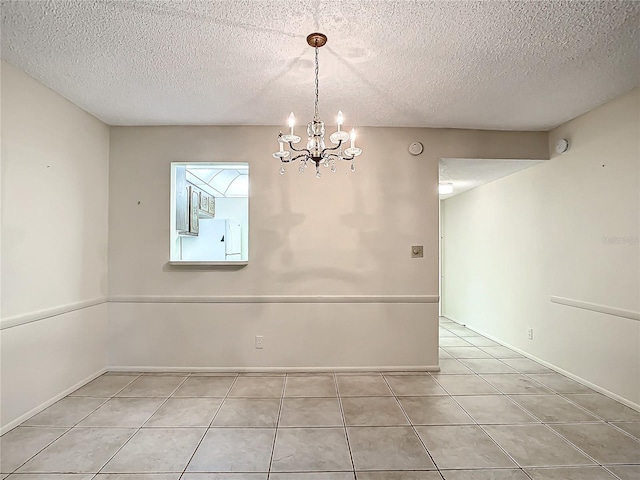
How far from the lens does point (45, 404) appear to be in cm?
252

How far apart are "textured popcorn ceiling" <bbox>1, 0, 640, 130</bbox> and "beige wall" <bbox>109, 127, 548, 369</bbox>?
0.48 metres

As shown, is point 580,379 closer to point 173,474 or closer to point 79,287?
point 173,474

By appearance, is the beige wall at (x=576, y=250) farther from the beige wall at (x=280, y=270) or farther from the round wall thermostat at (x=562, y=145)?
the beige wall at (x=280, y=270)

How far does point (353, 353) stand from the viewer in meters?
3.34

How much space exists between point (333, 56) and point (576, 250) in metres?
2.82

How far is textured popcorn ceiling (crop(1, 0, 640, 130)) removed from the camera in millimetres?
1750

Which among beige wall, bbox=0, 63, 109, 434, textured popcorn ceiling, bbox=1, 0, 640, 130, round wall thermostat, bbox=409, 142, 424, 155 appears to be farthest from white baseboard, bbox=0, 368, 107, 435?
round wall thermostat, bbox=409, 142, 424, 155

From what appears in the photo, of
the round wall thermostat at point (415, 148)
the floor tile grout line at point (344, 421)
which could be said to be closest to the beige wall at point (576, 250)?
the round wall thermostat at point (415, 148)

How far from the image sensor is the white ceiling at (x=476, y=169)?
3.55 meters

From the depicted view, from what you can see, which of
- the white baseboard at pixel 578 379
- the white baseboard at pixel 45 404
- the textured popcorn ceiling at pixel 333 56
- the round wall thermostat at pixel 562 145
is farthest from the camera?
the round wall thermostat at pixel 562 145

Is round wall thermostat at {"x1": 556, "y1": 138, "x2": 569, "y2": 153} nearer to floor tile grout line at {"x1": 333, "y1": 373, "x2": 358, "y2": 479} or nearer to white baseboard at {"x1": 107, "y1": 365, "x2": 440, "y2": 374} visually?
white baseboard at {"x1": 107, "y1": 365, "x2": 440, "y2": 374}

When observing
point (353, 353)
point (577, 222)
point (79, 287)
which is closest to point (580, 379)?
point (577, 222)

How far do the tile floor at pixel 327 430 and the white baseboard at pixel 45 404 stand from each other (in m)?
0.05

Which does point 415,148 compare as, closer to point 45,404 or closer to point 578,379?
point 578,379
